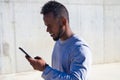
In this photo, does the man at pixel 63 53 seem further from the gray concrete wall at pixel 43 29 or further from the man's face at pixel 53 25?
the gray concrete wall at pixel 43 29

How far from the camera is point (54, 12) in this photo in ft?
6.22

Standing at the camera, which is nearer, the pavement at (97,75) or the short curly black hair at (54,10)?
the short curly black hair at (54,10)

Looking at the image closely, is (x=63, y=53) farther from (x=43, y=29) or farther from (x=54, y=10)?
(x=43, y=29)

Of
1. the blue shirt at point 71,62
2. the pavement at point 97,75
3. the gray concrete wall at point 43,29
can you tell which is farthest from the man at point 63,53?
the gray concrete wall at point 43,29

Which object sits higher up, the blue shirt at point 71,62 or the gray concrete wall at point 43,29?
the blue shirt at point 71,62

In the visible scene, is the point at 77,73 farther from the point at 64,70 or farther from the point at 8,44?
the point at 8,44

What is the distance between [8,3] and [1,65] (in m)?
1.38

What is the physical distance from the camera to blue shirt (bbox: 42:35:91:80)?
1.79m

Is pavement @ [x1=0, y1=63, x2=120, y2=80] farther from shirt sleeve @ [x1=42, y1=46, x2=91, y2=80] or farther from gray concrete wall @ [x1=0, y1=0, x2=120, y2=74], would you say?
shirt sleeve @ [x1=42, y1=46, x2=91, y2=80]

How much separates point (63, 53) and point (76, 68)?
0.65ft

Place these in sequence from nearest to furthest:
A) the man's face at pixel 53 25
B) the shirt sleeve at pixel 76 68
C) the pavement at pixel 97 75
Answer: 1. the shirt sleeve at pixel 76 68
2. the man's face at pixel 53 25
3. the pavement at pixel 97 75

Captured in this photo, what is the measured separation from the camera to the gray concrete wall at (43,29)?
632 centimetres

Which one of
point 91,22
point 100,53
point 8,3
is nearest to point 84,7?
point 91,22

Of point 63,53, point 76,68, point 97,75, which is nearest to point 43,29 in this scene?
point 97,75
